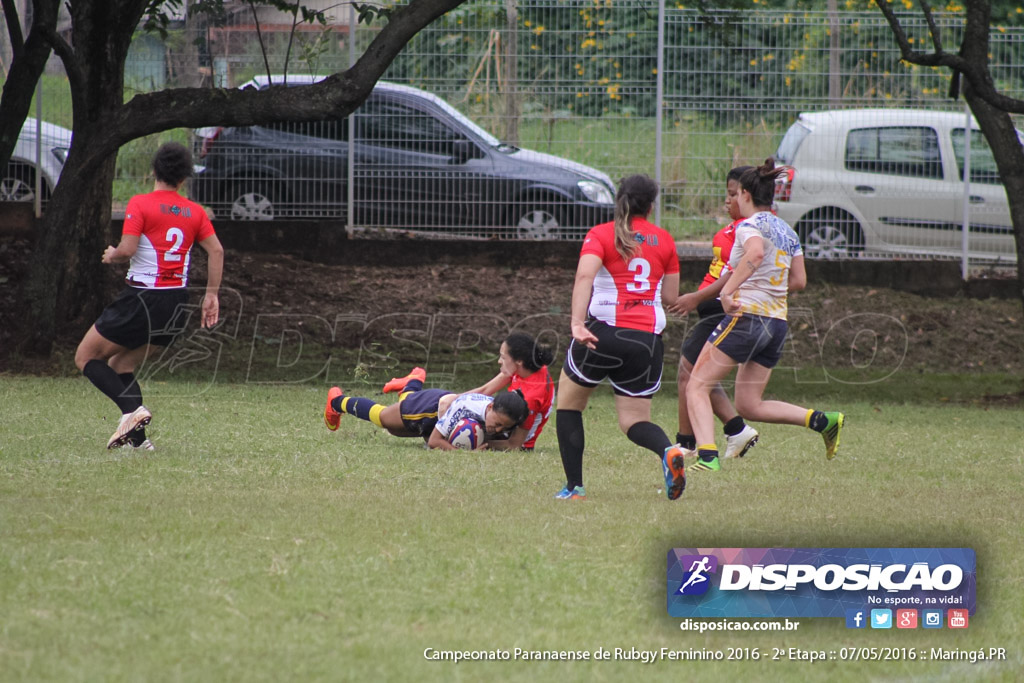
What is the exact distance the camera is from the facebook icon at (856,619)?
4.64 meters

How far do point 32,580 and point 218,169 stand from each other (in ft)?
42.0

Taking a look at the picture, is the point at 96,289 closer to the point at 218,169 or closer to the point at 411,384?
the point at 218,169

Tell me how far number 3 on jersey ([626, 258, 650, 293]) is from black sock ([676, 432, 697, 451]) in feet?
7.61

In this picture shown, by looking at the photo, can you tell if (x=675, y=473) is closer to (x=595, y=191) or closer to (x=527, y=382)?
(x=527, y=382)

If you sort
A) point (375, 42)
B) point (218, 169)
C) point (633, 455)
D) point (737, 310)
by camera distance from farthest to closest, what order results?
1. point (218, 169)
2. point (375, 42)
3. point (633, 455)
4. point (737, 310)

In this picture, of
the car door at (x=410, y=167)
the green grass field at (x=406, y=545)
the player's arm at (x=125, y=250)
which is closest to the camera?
the green grass field at (x=406, y=545)

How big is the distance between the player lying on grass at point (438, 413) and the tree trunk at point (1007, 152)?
800 cm

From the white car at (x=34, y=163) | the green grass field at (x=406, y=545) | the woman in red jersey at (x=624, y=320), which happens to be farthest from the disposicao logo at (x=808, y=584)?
the white car at (x=34, y=163)

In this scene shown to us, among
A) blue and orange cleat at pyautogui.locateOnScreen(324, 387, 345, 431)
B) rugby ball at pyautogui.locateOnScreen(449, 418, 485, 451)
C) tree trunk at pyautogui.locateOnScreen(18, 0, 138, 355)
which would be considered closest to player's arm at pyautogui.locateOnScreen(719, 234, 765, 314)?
rugby ball at pyautogui.locateOnScreen(449, 418, 485, 451)

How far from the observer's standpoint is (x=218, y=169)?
16938 millimetres

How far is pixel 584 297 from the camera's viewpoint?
6.52 metres

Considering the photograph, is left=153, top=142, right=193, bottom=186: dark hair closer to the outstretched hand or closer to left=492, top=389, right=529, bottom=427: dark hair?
the outstretched hand

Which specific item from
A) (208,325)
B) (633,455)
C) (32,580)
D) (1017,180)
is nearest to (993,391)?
(1017,180)

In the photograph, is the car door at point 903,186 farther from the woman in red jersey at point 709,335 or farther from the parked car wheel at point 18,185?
the parked car wheel at point 18,185
